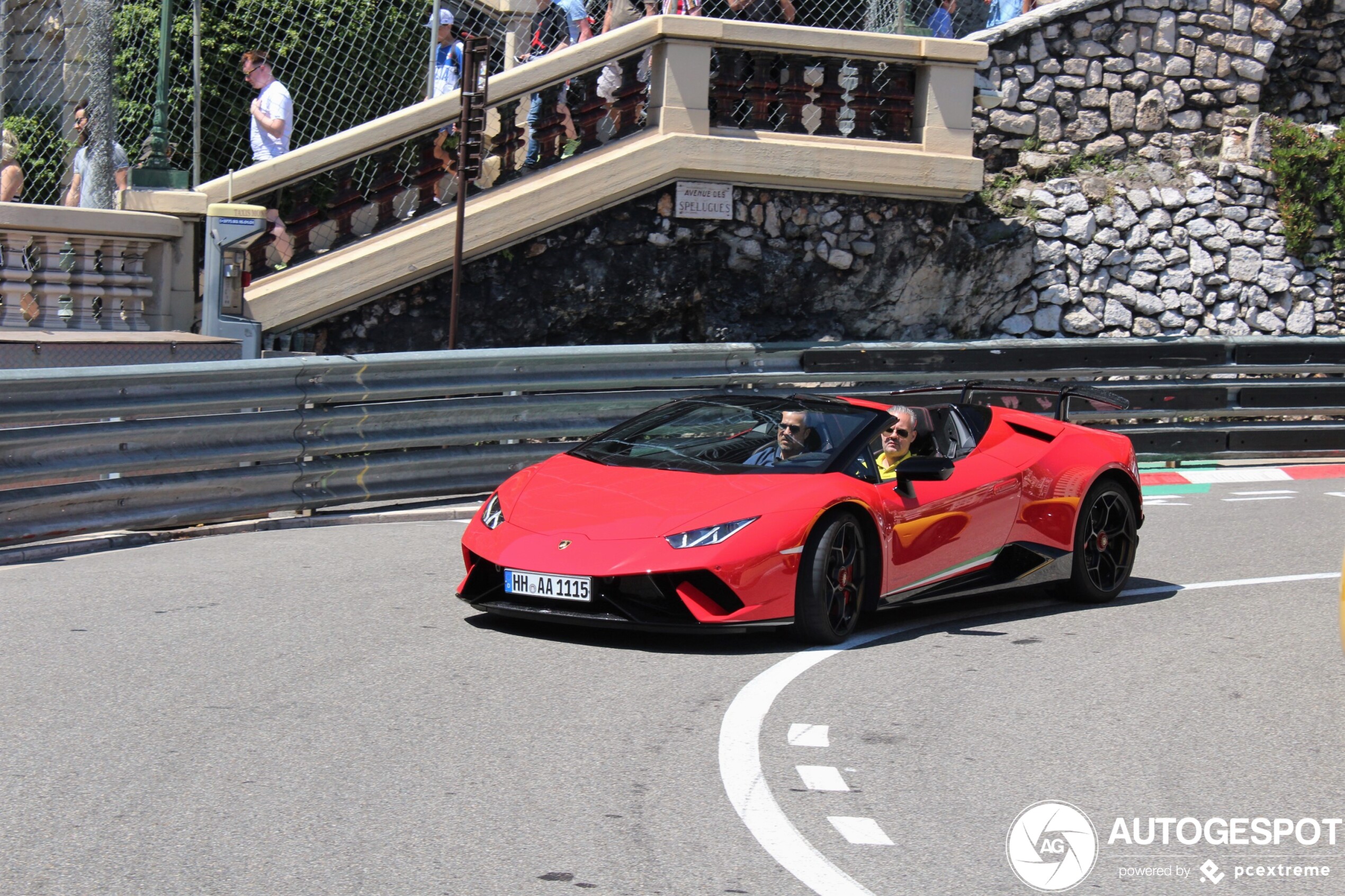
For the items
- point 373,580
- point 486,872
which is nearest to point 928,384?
point 373,580

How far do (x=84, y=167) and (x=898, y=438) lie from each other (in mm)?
8205

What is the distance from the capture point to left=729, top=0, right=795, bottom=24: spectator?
51.7ft

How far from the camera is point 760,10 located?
1608 centimetres

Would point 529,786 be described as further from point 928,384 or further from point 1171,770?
point 928,384

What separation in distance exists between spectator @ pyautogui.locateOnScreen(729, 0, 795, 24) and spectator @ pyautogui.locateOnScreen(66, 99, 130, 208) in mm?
5875

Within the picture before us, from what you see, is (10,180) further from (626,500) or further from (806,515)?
(806,515)

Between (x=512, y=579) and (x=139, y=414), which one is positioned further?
(x=139, y=414)

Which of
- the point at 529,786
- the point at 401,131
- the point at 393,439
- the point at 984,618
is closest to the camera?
the point at 529,786

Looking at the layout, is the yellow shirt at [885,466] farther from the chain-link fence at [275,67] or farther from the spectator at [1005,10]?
the spectator at [1005,10]

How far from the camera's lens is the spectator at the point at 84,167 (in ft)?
43.4

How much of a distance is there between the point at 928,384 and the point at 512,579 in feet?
25.0

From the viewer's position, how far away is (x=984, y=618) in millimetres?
8680

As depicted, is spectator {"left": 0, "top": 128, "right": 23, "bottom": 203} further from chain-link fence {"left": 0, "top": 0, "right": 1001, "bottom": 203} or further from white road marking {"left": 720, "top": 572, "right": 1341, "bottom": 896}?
white road marking {"left": 720, "top": 572, "right": 1341, "bottom": 896}

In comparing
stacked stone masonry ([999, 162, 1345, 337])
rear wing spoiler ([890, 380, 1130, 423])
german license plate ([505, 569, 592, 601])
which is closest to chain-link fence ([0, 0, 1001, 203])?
stacked stone masonry ([999, 162, 1345, 337])
